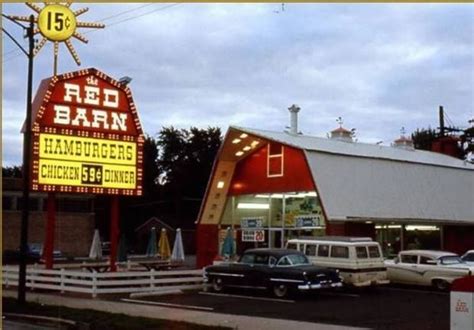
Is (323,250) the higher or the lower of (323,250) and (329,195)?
the lower

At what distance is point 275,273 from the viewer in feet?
79.9

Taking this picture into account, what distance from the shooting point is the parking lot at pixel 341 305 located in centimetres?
1878

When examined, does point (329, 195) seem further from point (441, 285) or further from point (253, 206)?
point (441, 285)

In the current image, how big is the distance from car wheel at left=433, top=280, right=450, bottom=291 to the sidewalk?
9.79 m

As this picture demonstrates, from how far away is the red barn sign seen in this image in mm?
25297

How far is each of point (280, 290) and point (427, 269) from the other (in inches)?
230

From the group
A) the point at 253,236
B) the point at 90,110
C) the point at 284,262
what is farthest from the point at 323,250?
the point at 253,236

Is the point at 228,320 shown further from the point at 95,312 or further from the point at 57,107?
the point at 57,107

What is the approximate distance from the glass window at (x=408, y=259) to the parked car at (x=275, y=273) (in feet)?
14.4

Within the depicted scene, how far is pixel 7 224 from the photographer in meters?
57.9

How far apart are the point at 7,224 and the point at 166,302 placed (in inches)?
1487

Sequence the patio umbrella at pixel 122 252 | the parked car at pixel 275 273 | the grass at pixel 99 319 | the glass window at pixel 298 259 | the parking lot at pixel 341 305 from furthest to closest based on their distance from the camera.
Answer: the patio umbrella at pixel 122 252 < the glass window at pixel 298 259 < the parked car at pixel 275 273 < the parking lot at pixel 341 305 < the grass at pixel 99 319

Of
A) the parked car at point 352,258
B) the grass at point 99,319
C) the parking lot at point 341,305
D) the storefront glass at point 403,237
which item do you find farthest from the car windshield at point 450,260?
the grass at point 99,319

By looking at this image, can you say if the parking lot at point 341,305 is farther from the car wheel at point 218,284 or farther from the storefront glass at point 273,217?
the storefront glass at point 273,217
